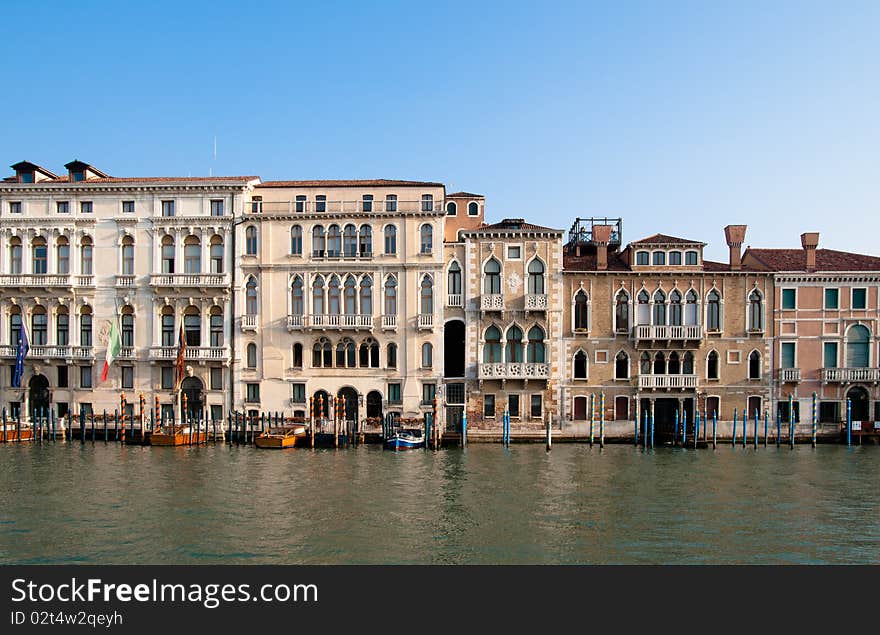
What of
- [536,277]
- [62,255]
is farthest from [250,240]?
[536,277]

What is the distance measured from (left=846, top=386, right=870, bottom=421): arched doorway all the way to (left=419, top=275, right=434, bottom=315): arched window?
18.7m

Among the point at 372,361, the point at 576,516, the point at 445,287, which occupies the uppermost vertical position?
the point at 445,287

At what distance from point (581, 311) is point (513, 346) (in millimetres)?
3367

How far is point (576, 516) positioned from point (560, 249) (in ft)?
54.0

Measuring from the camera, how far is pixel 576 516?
19.4m

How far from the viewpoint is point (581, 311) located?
33.8 metres

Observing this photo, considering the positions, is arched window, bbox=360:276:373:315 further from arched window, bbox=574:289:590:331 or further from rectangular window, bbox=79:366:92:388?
rectangular window, bbox=79:366:92:388

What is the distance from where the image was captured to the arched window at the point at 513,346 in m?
33.8

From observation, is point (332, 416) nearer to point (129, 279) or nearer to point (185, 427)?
point (185, 427)

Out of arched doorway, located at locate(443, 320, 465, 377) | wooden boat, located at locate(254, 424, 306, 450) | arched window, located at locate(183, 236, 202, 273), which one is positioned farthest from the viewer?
arched window, located at locate(183, 236, 202, 273)

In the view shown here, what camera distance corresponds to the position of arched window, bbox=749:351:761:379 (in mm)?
33625

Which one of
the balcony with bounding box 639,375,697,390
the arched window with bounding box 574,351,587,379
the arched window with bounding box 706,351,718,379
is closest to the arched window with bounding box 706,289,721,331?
the arched window with bounding box 706,351,718,379

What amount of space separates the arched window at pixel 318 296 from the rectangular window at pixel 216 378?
16.7 feet

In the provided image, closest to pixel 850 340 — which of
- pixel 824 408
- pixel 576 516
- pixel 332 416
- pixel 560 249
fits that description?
pixel 824 408
